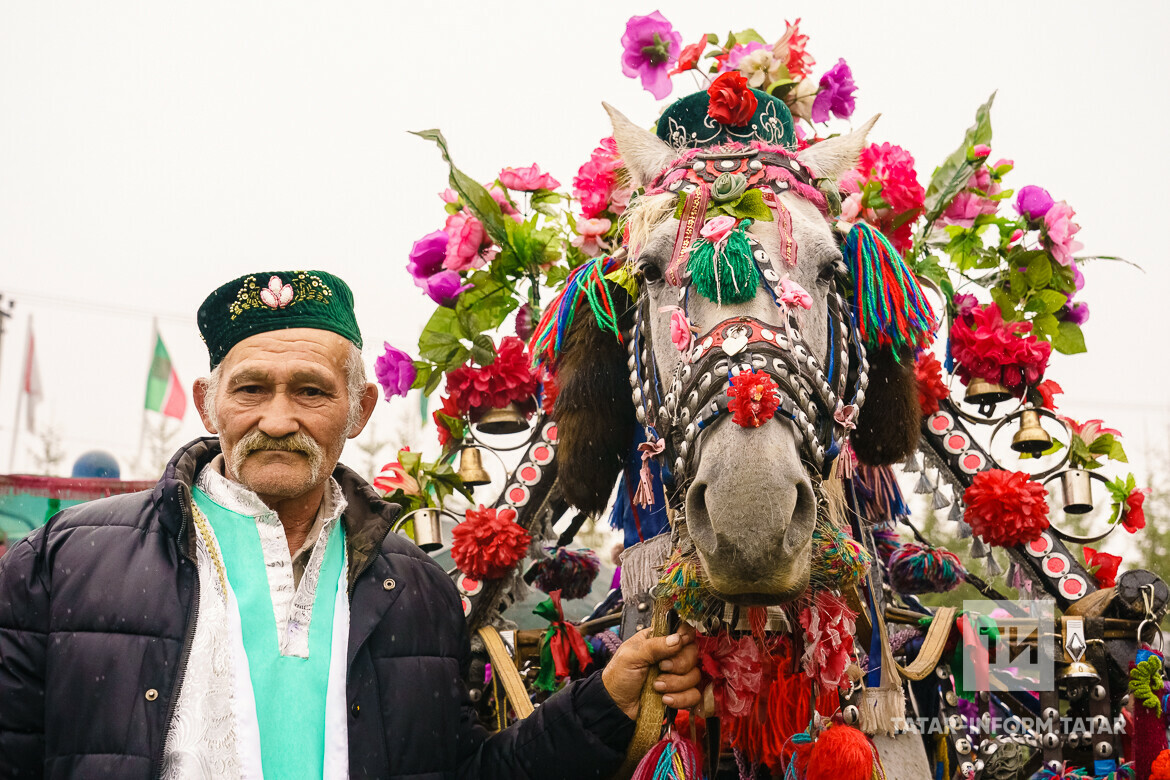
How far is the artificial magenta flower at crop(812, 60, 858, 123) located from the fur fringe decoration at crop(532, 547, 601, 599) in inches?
83.9

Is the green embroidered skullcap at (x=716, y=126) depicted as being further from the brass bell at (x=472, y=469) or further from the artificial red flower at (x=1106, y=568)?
the artificial red flower at (x=1106, y=568)

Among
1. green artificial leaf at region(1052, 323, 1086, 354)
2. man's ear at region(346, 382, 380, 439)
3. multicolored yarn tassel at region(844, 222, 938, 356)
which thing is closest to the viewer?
man's ear at region(346, 382, 380, 439)

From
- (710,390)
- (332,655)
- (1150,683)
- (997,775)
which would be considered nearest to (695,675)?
(710,390)

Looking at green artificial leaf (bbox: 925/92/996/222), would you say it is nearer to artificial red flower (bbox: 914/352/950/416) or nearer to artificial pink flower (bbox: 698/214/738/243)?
artificial red flower (bbox: 914/352/950/416)

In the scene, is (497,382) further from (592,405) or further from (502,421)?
(592,405)

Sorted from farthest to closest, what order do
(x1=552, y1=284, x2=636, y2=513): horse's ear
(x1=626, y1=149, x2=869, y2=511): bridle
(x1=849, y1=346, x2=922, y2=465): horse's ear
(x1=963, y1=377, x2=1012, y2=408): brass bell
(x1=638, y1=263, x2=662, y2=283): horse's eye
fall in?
(x1=963, y1=377, x2=1012, y2=408): brass bell < (x1=849, y1=346, x2=922, y2=465): horse's ear < (x1=552, y1=284, x2=636, y2=513): horse's ear < (x1=638, y1=263, x2=662, y2=283): horse's eye < (x1=626, y1=149, x2=869, y2=511): bridle

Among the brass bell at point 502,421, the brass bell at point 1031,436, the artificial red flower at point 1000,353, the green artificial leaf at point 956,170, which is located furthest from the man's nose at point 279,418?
the brass bell at point 1031,436

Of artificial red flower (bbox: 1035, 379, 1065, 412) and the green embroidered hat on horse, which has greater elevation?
the green embroidered hat on horse

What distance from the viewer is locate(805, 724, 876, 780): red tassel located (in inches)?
95.6

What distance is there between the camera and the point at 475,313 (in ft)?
14.3

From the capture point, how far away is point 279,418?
7.84ft

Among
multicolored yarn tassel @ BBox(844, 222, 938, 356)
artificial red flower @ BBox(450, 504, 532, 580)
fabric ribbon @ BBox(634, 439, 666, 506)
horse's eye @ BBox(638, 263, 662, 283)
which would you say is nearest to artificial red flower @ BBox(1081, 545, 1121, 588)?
multicolored yarn tassel @ BBox(844, 222, 938, 356)

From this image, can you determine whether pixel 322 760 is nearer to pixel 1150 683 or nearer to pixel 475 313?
pixel 475 313

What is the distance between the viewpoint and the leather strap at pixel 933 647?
3.21 metres
